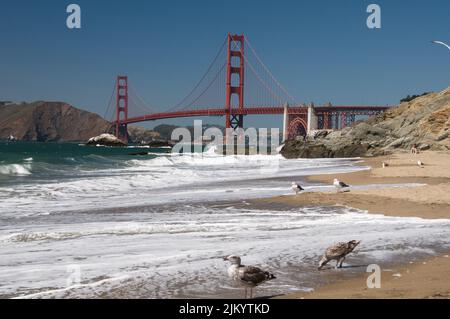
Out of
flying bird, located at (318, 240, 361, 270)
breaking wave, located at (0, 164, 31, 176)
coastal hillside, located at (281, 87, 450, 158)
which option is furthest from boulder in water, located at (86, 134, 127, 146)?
flying bird, located at (318, 240, 361, 270)

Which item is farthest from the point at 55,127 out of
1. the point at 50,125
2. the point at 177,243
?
the point at 177,243

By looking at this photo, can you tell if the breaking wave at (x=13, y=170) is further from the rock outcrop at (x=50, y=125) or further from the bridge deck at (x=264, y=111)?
the rock outcrop at (x=50, y=125)

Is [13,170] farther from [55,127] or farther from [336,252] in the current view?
[55,127]

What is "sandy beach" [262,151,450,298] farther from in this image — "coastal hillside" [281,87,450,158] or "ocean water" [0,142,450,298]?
"coastal hillside" [281,87,450,158]

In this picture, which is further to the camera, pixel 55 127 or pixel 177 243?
pixel 55 127

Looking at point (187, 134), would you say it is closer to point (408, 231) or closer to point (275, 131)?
point (275, 131)

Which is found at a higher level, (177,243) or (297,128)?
(297,128)
